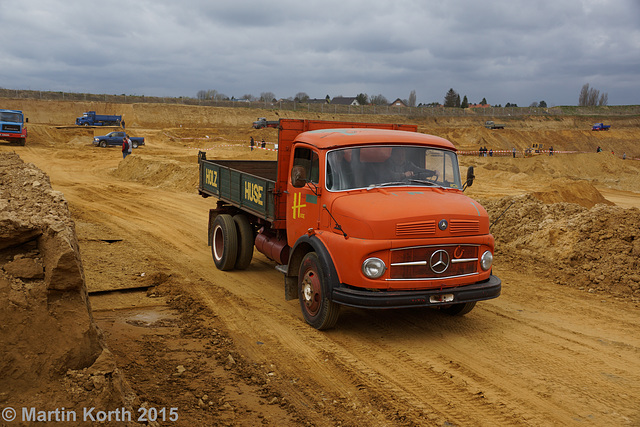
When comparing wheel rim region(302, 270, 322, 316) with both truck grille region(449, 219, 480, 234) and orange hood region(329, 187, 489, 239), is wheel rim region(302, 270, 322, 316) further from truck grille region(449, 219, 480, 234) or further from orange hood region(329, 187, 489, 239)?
truck grille region(449, 219, 480, 234)

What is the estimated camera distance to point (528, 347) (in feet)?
21.9

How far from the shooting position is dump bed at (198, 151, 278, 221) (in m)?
8.70

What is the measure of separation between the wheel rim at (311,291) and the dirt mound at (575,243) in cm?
506

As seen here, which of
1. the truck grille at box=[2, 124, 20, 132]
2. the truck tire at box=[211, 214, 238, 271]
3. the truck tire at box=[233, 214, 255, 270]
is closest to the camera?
the truck tire at box=[211, 214, 238, 271]

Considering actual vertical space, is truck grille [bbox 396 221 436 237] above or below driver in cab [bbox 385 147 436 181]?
below

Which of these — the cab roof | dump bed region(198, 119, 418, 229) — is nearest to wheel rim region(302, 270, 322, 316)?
dump bed region(198, 119, 418, 229)

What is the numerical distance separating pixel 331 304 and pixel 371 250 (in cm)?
98

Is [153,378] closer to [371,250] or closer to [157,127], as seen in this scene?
[371,250]

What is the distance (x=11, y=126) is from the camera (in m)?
38.1

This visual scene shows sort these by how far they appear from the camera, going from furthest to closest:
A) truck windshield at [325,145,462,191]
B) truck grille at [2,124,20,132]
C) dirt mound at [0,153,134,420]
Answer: truck grille at [2,124,20,132], truck windshield at [325,145,462,191], dirt mound at [0,153,134,420]

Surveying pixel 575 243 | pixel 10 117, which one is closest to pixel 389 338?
pixel 575 243

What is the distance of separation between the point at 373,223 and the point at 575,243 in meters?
6.21

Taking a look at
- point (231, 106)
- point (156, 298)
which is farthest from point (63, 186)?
point (231, 106)

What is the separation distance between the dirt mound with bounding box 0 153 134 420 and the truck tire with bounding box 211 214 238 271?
5.52 m
